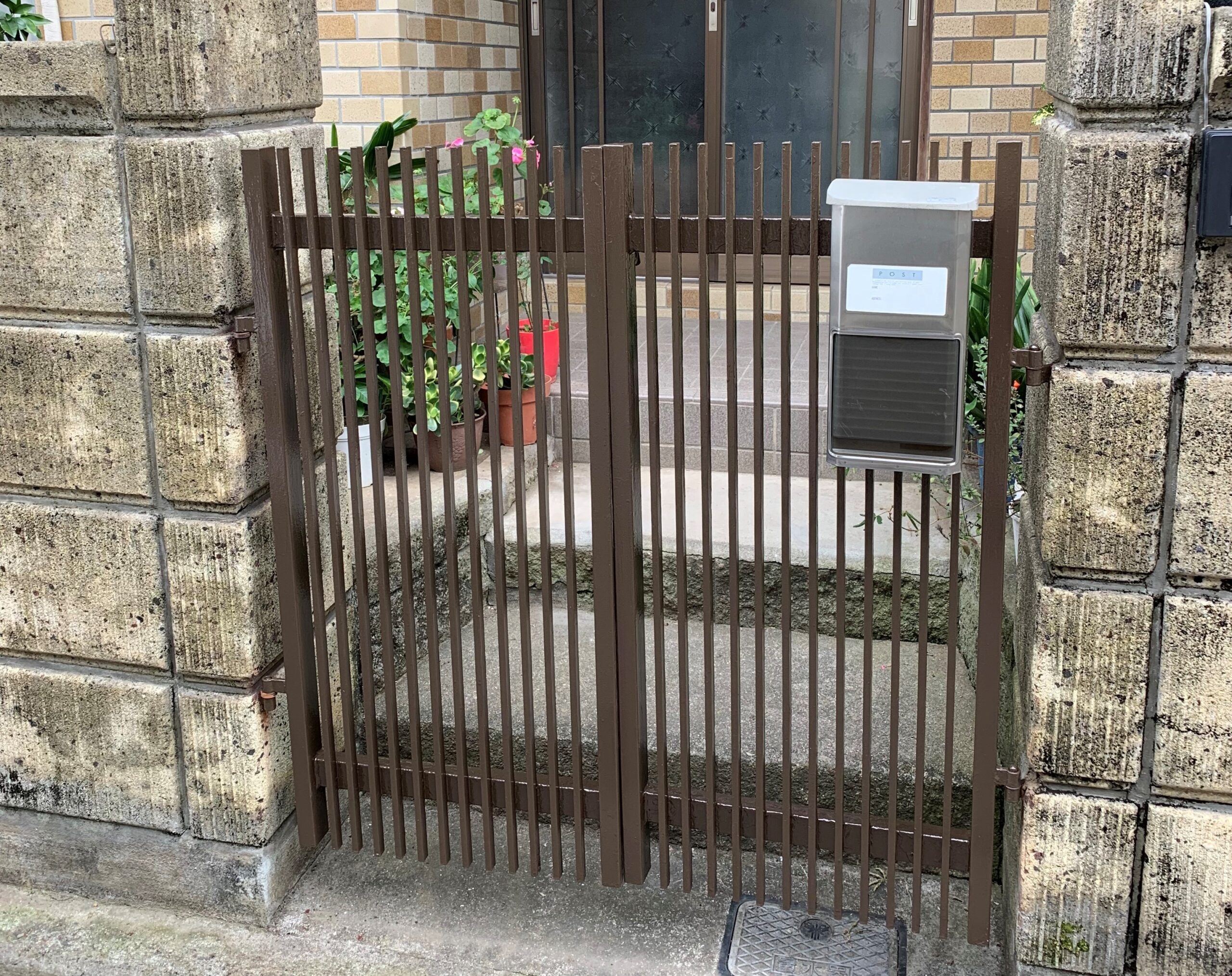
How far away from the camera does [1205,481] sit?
2.17 metres

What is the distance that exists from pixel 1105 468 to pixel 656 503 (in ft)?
2.82

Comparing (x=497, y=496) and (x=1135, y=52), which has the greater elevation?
(x=1135, y=52)

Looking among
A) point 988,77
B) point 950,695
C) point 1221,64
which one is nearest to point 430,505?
point 950,695

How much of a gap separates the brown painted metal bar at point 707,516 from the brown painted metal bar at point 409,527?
0.60 meters

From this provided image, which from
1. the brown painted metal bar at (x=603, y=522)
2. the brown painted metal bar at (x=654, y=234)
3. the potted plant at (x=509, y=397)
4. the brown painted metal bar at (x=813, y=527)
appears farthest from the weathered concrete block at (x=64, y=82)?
the potted plant at (x=509, y=397)

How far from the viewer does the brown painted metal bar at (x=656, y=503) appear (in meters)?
2.36

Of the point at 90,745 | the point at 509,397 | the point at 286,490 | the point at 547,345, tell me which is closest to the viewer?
the point at 286,490

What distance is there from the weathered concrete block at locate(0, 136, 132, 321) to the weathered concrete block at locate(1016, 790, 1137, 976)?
86.9 inches

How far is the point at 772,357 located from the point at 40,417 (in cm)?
302

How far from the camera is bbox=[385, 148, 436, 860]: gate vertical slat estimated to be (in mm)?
2543

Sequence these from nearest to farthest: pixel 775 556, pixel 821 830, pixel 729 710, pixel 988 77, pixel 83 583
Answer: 1. pixel 821 830
2. pixel 83 583
3. pixel 729 710
4. pixel 775 556
5. pixel 988 77

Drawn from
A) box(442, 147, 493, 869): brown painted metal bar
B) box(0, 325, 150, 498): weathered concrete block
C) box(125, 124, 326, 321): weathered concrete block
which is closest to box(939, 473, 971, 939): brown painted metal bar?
box(442, 147, 493, 869): brown painted metal bar

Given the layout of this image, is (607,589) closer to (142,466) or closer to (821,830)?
(821,830)

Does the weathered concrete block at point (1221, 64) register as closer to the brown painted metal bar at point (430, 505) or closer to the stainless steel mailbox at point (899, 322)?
the stainless steel mailbox at point (899, 322)
